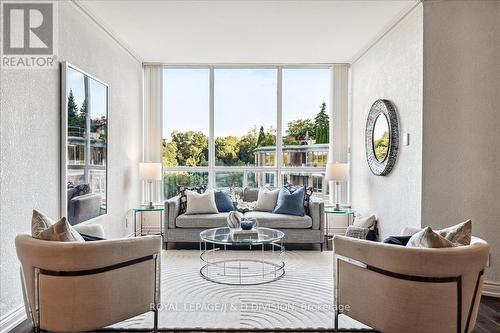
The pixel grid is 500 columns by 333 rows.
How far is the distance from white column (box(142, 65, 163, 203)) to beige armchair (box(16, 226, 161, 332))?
3.83 m

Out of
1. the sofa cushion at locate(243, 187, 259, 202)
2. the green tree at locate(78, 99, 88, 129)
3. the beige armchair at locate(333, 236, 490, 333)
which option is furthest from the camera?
the sofa cushion at locate(243, 187, 259, 202)

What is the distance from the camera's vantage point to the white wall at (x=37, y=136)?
2.51 m

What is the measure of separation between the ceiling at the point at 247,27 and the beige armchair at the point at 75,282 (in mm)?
2612

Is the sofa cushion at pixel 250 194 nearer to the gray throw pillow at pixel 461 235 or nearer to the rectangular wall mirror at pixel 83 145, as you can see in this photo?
the rectangular wall mirror at pixel 83 145

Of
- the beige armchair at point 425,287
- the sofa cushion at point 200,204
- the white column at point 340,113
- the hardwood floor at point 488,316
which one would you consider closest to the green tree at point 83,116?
the sofa cushion at point 200,204

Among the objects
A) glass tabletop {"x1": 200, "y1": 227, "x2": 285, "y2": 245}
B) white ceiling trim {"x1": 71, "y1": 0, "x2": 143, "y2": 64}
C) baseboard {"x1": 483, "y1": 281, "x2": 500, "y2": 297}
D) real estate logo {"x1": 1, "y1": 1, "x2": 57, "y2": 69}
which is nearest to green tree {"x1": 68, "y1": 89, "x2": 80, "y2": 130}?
real estate logo {"x1": 1, "y1": 1, "x2": 57, "y2": 69}

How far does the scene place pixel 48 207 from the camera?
3021mm

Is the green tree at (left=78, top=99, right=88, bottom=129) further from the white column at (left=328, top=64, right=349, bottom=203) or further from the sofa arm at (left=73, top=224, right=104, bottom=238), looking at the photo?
the white column at (left=328, top=64, right=349, bottom=203)

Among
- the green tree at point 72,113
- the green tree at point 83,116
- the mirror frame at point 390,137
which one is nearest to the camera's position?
the green tree at point 72,113

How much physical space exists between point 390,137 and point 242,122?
2651mm

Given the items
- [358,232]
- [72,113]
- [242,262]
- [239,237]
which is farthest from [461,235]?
[72,113]

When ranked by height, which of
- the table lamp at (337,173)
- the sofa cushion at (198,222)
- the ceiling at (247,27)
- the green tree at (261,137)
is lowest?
the sofa cushion at (198,222)

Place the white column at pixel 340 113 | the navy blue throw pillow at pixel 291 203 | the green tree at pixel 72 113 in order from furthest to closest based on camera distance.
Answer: the white column at pixel 340 113 < the navy blue throw pillow at pixel 291 203 < the green tree at pixel 72 113

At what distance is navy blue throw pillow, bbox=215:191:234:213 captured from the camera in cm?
511
